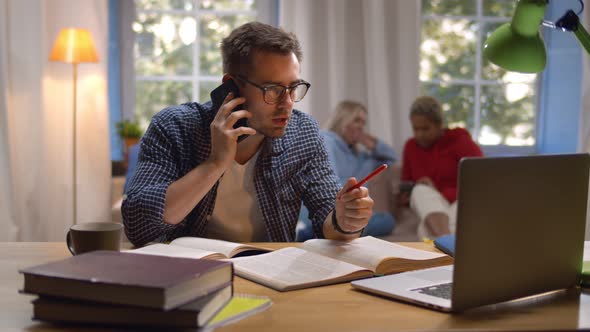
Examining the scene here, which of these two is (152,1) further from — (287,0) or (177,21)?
(287,0)

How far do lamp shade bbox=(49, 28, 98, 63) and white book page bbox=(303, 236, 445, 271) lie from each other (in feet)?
9.04

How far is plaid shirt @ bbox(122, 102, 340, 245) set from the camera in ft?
6.39

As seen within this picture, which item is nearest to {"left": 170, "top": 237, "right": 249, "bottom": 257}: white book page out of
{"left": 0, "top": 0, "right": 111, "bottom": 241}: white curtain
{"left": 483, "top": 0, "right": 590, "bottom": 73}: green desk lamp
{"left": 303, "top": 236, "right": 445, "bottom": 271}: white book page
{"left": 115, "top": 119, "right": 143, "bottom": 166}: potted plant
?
{"left": 303, "top": 236, "right": 445, "bottom": 271}: white book page

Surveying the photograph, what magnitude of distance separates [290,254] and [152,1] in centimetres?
358

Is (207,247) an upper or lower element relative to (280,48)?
lower

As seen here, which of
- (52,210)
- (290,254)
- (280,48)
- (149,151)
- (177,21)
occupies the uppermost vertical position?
(177,21)

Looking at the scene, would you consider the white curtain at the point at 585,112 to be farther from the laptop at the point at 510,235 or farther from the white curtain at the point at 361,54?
the laptop at the point at 510,235

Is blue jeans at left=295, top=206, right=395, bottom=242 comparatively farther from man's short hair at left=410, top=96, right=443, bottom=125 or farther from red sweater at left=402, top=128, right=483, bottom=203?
man's short hair at left=410, top=96, right=443, bottom=125

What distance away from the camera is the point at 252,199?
81.0 inches

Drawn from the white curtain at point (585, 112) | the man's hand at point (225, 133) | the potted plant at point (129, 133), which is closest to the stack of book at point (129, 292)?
the man's hand at point (225, 133)

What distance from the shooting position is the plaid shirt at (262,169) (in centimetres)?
195

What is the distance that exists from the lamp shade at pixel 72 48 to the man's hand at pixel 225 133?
7.79 feet

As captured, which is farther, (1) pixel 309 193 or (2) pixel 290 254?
(1) pixel 309 193

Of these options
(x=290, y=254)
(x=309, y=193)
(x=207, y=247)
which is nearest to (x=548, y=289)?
(x=290, y=254)
